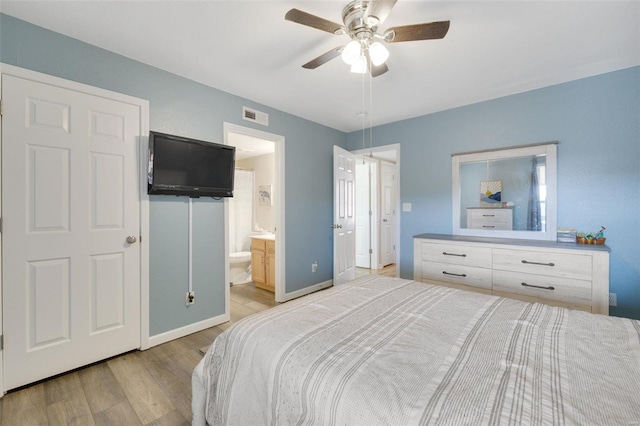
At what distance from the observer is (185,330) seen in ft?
8.49

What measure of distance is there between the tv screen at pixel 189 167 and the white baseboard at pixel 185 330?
1255mm

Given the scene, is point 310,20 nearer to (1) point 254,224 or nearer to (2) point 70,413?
(2) point 70,413

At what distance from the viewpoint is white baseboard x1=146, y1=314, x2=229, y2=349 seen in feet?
7.86

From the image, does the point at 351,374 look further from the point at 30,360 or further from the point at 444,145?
the point at 444,145

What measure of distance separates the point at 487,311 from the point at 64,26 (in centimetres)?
318

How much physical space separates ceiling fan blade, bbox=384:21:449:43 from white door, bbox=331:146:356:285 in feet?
Answer: 7.21

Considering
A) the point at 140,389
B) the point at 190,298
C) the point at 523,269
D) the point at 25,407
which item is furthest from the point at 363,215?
the point at 25,407

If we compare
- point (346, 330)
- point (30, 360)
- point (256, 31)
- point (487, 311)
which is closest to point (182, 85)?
point (256, 31)

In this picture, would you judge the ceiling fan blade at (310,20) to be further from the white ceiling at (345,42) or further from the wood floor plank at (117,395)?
the wood floor plank at (117,395)

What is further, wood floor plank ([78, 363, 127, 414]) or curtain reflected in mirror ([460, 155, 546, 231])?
curtain reflected in mirror ([460, 155, 546, 231])

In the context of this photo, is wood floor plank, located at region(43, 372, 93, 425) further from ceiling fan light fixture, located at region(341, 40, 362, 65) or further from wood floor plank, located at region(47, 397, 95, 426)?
ceiling fan light fixture, located at region(341, 40, 362, 65)

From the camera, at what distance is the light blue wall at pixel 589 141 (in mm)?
2383

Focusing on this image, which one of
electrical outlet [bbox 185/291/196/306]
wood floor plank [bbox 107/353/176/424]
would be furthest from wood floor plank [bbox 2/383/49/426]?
electrical outlet [bbox 185/291/196/306]

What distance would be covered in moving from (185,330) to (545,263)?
3.31 metres
